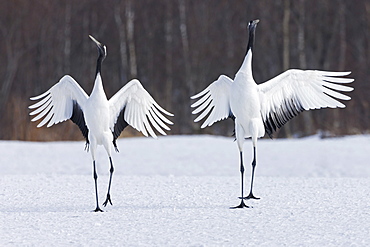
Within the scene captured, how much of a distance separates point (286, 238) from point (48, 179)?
15.5 ft

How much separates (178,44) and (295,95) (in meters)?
18.8

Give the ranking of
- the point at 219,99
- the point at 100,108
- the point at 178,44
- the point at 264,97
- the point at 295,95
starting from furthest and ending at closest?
the point at 178,44 → the point at 219,99 → the point at 295,95 → the point at 264,97 → the point at 100,108

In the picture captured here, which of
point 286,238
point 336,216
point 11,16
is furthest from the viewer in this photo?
point 11,16

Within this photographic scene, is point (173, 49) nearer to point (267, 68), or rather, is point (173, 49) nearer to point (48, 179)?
point (267, 68)

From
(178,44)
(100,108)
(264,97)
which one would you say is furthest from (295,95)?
(178,44)

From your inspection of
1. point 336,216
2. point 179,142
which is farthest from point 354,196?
point 179,142

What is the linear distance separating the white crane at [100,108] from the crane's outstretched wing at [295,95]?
112cm

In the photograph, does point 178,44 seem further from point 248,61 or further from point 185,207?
A: point 185,207

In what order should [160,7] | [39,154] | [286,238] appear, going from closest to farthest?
[286,238] < [39,154] < [160,7]

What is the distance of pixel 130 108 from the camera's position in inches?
285

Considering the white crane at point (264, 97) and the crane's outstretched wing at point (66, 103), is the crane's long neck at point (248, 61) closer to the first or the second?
the white crane at point (264, 97)

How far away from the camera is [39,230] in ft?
19.3

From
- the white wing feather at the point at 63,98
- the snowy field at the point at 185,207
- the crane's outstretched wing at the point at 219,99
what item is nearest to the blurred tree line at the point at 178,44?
the snowy field at the point at 185,207

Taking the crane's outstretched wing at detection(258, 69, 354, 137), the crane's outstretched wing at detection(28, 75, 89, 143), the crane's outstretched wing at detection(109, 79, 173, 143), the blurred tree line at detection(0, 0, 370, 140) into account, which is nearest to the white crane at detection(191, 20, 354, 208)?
the crane's outstretched wing at detection(258, 69, 354, 137)
